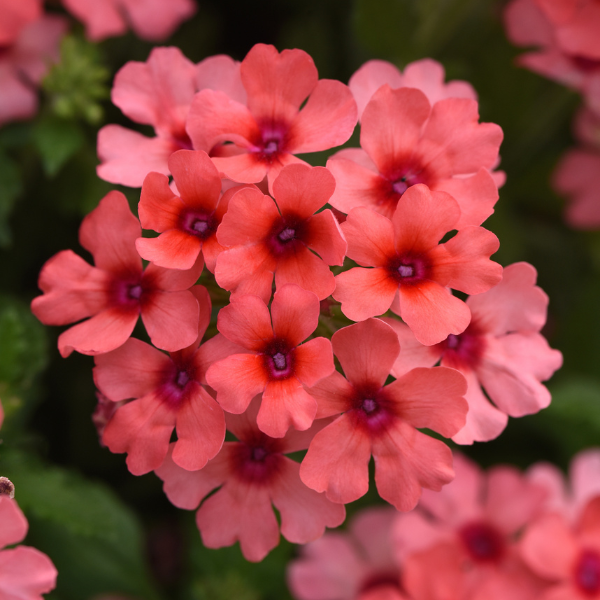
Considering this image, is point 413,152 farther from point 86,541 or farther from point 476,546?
point 86,541

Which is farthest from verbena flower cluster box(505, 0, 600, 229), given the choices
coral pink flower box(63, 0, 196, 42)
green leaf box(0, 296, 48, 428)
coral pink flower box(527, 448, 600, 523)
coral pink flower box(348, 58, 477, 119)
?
green leaf box(0, 296, 48, 428)

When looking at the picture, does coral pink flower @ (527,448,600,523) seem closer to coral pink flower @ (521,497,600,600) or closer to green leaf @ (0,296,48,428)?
coral pink flower @ (521,497,600,600)

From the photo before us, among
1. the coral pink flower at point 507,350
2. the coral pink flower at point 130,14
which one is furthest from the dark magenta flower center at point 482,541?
the coral pink flower at point 130,14

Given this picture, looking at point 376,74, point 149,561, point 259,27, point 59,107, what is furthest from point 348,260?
point 149,561

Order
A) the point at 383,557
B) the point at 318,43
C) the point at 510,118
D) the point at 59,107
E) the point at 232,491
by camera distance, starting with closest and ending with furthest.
→ the point at 232,491
the point at 59,107
the point at 383,557
the point at 318,43
the point at 510,118

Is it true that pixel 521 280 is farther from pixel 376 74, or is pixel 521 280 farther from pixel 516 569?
pixel 516 569

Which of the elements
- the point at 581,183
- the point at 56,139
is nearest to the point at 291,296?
the point at 56,139
